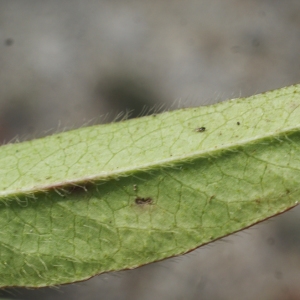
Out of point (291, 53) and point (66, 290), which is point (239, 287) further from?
point (291, 53)

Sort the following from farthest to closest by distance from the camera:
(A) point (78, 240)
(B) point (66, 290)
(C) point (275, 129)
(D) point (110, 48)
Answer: (D) point (110, 48) < (B) point (66, 290) < (A) point (78, 240) < (C) point (275, 129)

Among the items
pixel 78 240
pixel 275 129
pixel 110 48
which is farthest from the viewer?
pixel 110 48

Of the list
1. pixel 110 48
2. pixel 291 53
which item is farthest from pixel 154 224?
pixel 291 53

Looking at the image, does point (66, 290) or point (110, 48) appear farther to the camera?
point (110, 48)

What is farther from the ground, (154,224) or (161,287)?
(154,224)

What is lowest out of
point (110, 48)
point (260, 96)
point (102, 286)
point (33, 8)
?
point (102, 286)
